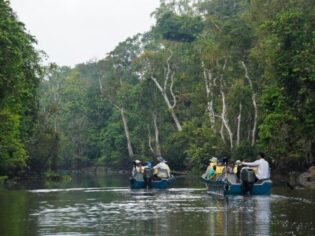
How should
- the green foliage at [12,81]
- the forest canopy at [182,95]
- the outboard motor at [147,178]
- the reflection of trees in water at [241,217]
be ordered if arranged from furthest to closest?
the forest canopy at [182,95] < the green foliage at [12,81] < the outboard motor at [147,178] < the reflection of trees in water at [241,217]

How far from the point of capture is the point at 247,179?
89.2ft

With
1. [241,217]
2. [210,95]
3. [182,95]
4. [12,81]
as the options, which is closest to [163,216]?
[241,217]

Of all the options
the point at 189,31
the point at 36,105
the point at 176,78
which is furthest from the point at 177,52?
the point at 36,105

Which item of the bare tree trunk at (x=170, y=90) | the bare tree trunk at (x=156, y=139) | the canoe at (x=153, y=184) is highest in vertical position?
the bare tree trunk at (x=170, y=90)

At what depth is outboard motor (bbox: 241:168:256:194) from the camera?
27.1 m

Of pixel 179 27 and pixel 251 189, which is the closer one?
pixel 251 189

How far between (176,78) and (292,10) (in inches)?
1088

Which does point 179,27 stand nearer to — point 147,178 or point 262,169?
point 147,178

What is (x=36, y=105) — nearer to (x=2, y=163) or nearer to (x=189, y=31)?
(x=2, y=163)

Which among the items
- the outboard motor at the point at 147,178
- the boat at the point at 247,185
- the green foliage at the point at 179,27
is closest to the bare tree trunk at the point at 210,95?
the green foliage at the point at 179,27

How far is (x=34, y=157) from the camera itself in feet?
204

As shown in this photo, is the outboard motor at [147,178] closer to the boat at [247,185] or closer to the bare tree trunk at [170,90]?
the boat at [247,185]

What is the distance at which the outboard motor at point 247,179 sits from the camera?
89.0 feet

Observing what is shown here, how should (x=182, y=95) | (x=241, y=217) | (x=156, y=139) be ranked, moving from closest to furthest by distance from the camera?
(x=241, y=217) → (x=182, y=95) → (x=156, y=139)
